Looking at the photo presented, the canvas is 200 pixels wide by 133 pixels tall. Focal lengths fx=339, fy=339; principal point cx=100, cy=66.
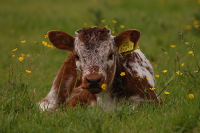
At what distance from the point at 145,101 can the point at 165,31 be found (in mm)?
6800

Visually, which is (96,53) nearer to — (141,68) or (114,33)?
(141,68)

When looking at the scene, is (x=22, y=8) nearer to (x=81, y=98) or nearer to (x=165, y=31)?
(x=165, y=31)

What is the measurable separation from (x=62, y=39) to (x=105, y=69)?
100cm

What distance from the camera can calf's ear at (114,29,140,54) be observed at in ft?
16.9

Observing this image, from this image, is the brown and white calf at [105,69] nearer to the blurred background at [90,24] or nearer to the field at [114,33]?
the field at [114,33]

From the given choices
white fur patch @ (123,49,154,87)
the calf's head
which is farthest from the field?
the calf's head

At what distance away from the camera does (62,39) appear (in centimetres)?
539

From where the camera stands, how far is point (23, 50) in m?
10.6

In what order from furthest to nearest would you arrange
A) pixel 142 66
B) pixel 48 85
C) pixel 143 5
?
1. pixel 143 5
2. pixel 48 85
3. pixel 142 66

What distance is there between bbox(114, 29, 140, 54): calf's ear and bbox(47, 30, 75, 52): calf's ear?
73 centimetres

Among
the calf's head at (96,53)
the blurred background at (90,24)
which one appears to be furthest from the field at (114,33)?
the calf's head at (96,53)

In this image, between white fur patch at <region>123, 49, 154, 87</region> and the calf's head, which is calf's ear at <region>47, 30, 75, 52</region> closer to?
the calf's head

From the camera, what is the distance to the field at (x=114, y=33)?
13.4ft

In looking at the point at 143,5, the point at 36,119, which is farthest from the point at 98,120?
the point at 143,5
